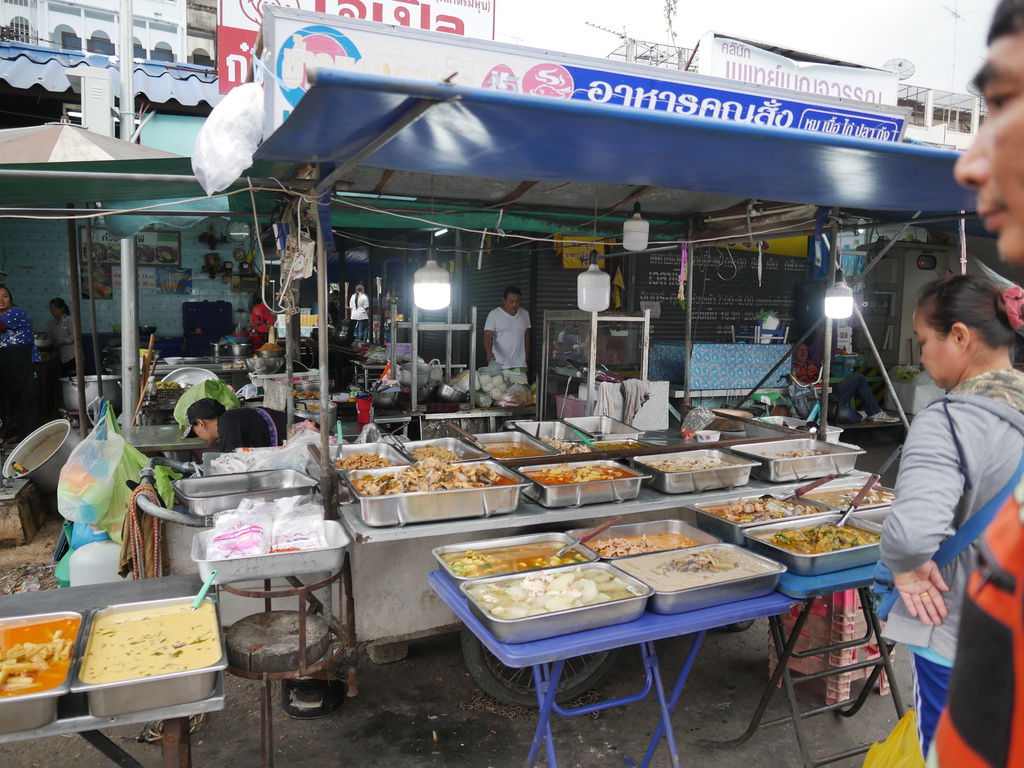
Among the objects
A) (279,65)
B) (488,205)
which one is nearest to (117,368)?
(488,205)

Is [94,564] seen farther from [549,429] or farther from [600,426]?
[600,426]

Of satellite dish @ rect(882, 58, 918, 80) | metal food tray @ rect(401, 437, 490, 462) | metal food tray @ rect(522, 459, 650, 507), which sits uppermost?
satellite dish @ rect(882, 58, 918, 80)

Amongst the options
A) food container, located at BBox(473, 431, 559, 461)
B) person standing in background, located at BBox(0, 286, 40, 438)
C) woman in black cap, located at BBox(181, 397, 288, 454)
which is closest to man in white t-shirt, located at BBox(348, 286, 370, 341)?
person standing in background, located at BBox(0, 286, 40, 438)

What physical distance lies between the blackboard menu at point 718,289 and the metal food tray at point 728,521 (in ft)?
20.3

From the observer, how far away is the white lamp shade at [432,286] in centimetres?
527

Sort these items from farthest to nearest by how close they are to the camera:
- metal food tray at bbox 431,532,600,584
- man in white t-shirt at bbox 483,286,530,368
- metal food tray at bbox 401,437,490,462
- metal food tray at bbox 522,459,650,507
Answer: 1. man in white t-shirt at bbox 483,286,530,368
2. metal food tray at bbox 401,437,490,462
3. metal food tray at bbox 522,459,650,507
4. metal food tray at bbox 431,532,600,584

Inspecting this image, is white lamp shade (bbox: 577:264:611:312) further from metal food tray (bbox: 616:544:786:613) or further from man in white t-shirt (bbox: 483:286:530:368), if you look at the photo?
metal food tray (bbox: 616:544:786:613)

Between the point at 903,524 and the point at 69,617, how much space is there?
10.2ft

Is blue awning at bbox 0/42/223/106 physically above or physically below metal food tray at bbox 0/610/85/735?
above

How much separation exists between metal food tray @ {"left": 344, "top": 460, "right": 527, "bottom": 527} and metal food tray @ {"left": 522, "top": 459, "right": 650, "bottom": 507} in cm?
17

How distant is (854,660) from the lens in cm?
387

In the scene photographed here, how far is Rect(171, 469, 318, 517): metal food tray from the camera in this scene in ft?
11.7

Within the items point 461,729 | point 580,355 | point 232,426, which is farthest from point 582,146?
point 580,355

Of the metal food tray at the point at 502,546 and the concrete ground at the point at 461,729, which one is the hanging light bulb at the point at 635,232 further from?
the concrete ground at the point at 461,729
